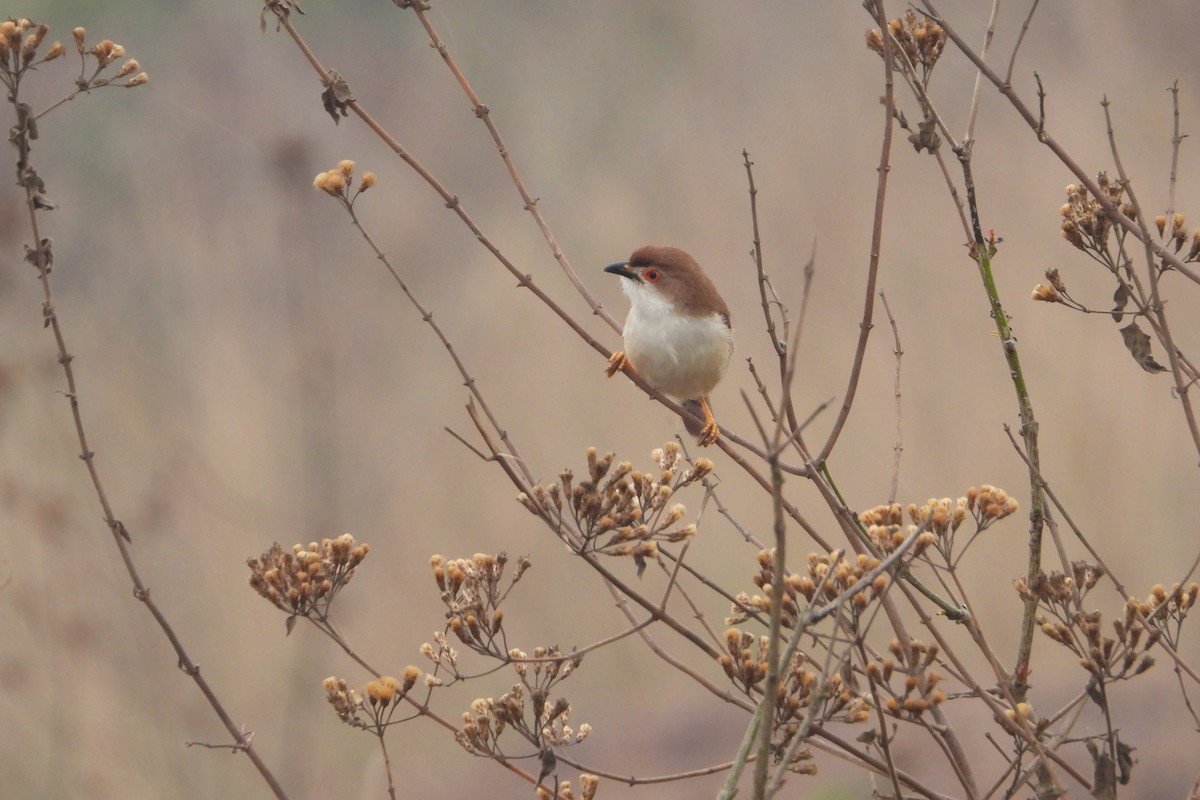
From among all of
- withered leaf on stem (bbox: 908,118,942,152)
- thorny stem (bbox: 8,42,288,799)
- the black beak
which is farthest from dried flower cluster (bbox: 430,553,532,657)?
the black beak

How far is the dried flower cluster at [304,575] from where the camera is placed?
155cm

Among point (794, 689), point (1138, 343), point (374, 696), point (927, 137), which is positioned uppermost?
point (927, 137)

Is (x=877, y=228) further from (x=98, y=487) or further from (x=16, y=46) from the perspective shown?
(x=16, y=46)

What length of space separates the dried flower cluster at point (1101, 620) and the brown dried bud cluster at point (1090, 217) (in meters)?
0.51

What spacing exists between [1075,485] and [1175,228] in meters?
3.29

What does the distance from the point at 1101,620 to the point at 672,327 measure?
4.66 feet

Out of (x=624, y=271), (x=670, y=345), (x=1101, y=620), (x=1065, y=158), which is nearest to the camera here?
(x=1101, y=620)

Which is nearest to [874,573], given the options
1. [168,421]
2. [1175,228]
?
[1175,228]

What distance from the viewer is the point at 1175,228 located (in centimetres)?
171

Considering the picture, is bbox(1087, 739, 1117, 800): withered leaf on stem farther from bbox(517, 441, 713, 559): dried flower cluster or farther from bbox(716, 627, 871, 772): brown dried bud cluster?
bbox(517, 441, 713, 559): dried flower cluster

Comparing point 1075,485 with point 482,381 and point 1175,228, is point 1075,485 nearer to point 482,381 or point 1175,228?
point 482,381

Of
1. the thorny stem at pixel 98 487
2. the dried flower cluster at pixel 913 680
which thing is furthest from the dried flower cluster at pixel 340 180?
the dried flower cluster at pixel 913 680

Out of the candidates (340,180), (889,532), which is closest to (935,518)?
(889,532)

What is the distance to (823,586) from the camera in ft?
3.67
